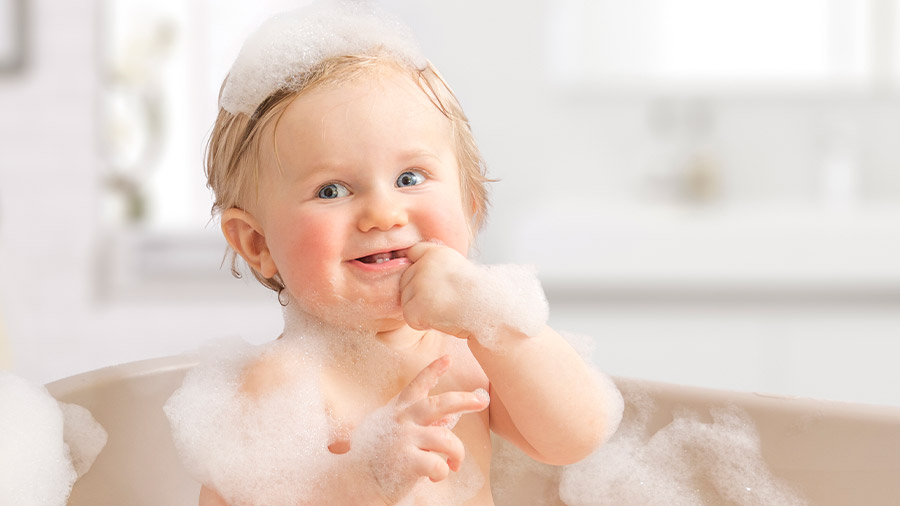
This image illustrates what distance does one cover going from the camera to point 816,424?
0.78 meters

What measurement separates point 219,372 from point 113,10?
191 cm

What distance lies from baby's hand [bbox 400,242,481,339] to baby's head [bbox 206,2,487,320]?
4cm

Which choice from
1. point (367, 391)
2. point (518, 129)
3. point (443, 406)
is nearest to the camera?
point (443, 406)

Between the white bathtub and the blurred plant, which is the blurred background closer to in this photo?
the blurred plant

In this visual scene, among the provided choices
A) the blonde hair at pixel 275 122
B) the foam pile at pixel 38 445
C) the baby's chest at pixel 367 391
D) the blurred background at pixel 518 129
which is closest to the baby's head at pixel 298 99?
the blonde hair at pixel 275 122

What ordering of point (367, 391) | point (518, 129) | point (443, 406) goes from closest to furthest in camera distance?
1. point (443, 406)
2. point (367, 391)
3. point (518, 129)

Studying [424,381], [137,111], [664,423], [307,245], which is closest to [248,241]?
[307,245]

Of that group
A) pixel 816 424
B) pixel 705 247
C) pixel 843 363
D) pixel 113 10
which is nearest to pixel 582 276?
pixel 705 247

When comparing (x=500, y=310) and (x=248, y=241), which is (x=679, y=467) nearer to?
(x=500, y=310)

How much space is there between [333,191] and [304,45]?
6.4 inches

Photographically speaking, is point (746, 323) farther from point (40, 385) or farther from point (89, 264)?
point (89, 264)

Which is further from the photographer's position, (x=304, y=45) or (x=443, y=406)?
(x=304, y=45)

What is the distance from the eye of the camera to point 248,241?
2.68 feet

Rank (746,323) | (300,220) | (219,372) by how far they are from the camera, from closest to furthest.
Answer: (300,220) → (219,372) → (746,323)
